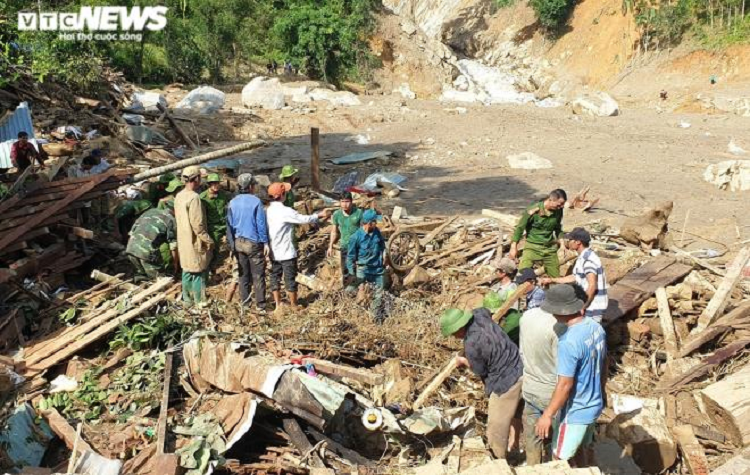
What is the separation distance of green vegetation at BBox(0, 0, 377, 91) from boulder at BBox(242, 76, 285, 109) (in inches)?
226

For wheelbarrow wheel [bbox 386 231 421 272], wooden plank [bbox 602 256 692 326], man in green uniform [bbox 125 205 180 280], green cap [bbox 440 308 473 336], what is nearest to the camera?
green cap [bbox 440 308 473 336]

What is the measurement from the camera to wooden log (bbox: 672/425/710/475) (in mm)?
5262

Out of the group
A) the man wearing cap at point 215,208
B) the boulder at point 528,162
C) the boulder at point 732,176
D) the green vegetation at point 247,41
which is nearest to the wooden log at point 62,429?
the man wearing cap at point 215,208

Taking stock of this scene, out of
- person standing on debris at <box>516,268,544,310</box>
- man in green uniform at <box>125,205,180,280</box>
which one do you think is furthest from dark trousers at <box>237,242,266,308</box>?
person standing on debris at <box>516,268,544,310</box>

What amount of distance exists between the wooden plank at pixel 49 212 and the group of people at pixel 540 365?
5555mm

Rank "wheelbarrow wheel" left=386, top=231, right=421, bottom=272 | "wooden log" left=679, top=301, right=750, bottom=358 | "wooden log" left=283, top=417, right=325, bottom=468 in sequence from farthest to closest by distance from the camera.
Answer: "wheelbarrow wheel" left=386, top=231, right=421, bottom=272, "wooden log" left=679, top=301, right=750, bottom=358, "wooden log" left=283, top=417, right=325, bottom=468

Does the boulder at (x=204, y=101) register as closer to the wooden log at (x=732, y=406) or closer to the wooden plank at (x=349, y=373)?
the wooden plank at (x=349, y=373)

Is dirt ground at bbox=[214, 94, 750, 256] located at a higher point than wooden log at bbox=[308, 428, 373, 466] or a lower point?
higher

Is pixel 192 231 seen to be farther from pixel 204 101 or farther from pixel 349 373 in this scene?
pixel 204 101

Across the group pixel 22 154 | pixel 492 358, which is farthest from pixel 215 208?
pixel 22 154

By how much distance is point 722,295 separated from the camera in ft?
23.5

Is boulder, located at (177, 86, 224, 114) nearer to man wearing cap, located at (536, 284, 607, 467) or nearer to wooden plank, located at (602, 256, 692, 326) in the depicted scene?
wooden plank, located at (602, 256, 692, 326)

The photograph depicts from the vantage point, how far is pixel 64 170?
9.66 m

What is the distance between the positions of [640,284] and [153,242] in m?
6.13
